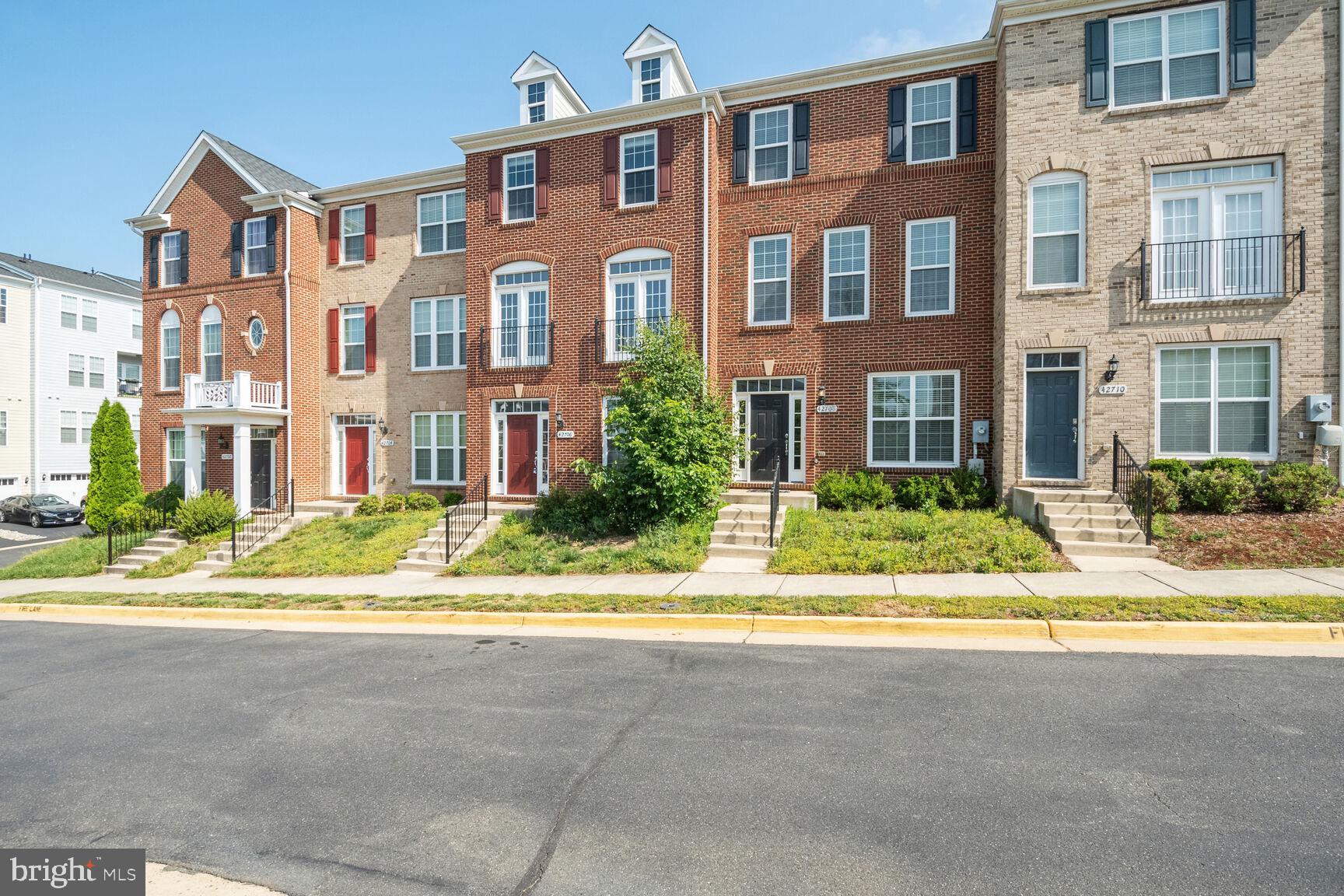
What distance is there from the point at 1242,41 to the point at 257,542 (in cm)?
2406

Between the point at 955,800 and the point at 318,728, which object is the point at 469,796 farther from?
the point at 955,800

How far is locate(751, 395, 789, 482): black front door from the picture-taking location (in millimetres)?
16469

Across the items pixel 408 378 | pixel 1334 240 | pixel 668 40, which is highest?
pixel 668 40

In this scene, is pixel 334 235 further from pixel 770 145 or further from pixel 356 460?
pixel 770 145

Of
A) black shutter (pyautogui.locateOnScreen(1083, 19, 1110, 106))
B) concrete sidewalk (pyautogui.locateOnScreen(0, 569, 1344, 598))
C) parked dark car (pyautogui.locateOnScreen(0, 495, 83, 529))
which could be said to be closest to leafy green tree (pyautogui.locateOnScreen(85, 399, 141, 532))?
concrete sidewalk (pyautogui.locateOnScreen(0, 569, 1344, 598))

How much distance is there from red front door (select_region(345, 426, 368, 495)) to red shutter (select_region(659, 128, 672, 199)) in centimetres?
1188

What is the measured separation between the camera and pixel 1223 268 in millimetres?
13008

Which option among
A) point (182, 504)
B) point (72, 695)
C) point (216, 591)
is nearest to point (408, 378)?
point (182, 504)

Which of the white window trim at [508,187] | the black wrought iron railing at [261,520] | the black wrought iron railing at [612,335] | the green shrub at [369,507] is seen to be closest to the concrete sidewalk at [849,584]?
the black wrought iron railing at [261,520]

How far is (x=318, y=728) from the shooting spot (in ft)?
18.6

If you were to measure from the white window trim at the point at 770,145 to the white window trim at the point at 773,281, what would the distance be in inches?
53.5

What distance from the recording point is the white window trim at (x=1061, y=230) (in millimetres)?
13594

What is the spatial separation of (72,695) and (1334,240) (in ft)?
65.4

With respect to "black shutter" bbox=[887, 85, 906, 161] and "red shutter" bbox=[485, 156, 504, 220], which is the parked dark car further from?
"black shutter" bbox=[887, 85, 906, 161]
